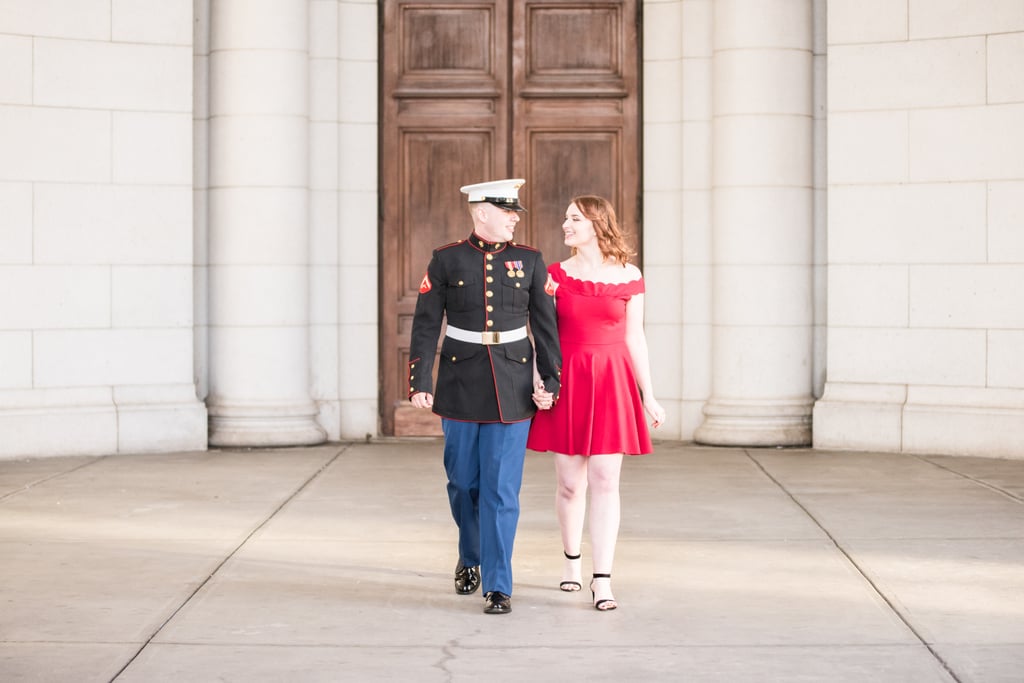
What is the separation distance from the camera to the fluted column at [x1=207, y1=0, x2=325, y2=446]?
38.3ft

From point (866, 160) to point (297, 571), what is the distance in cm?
672

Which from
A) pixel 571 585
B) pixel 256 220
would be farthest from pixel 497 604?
pixel 256 220

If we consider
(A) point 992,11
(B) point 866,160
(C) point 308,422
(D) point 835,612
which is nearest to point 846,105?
(B) point 866,160

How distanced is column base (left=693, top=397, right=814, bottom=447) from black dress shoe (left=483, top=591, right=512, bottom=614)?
620cm

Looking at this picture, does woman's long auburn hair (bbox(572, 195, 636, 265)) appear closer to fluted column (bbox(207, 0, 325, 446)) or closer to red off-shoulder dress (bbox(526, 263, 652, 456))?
red off-shoulder dress (bbox(526, 263, 652, 456))

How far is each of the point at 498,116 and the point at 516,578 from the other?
6.49 meters

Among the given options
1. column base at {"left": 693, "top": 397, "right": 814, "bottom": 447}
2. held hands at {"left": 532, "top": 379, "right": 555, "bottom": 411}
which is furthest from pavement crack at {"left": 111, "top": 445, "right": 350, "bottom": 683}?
column base at {"left": 693, "top": 397, "right": 814, "bottom": 447}

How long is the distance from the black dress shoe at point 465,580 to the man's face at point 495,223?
1.44 m

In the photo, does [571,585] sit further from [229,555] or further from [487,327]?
[229,555]

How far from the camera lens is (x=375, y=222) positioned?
40.2ft

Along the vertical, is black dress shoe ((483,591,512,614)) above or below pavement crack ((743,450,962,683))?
above

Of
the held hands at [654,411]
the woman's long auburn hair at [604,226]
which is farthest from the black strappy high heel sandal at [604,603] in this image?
the woman's long auburn hair at [604,226]

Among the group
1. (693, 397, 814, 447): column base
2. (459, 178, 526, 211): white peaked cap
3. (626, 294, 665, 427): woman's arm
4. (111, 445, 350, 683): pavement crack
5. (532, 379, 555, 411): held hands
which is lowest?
(111, 445, 350, 683): pavement crack

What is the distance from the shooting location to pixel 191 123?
1152 centimetres
